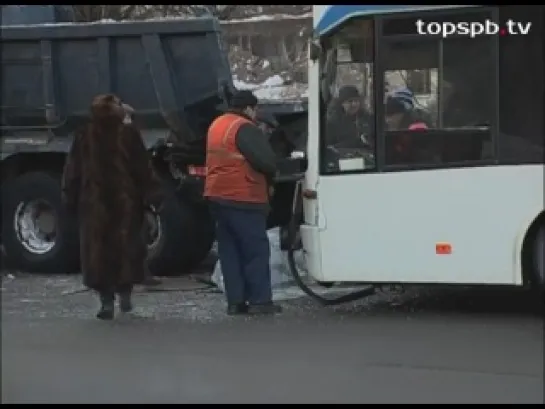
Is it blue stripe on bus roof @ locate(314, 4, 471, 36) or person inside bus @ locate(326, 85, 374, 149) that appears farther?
person inside bus @ locate(326, 85, 374, 149)

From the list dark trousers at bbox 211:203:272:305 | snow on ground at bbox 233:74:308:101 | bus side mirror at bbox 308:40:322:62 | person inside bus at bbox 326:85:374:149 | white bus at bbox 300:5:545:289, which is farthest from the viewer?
snow on ground at bbox 233:74:308:101

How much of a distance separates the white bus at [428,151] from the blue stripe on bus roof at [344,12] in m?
0.01

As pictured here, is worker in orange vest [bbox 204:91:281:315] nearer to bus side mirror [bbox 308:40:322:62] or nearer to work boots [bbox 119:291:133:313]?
bus side mirror [bbox 308:40:322:62]

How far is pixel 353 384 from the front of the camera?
23.0 feet

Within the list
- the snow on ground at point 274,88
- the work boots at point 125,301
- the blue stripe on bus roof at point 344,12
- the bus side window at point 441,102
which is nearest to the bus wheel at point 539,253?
the bus side window at point 441,102

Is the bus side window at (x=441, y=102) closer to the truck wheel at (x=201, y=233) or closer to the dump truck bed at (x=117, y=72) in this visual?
the dump truck bed at (x=117, y=72)

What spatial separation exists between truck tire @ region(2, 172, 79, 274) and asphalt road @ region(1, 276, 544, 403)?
1992mm

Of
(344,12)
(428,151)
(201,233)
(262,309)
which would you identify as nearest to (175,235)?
(201,233)

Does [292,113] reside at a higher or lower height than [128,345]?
higher

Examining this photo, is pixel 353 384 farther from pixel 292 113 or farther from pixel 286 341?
pixel 292 113

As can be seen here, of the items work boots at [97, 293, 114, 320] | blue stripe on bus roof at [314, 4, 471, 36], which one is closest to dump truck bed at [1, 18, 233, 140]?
blue stripe on bus roof at [314, 4, 471, 36]

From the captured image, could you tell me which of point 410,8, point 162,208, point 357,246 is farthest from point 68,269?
point 410,8

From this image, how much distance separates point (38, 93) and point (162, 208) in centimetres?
190

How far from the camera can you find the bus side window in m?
8.59
